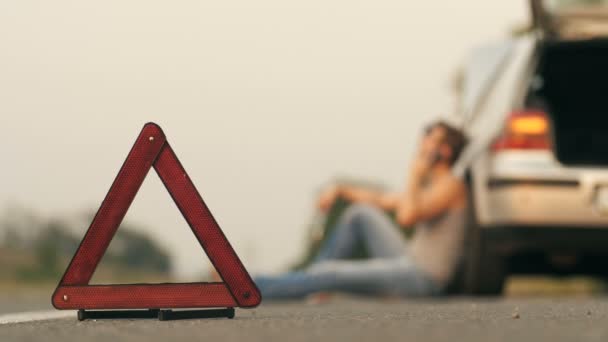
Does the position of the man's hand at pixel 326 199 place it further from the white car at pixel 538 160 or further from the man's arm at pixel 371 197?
the white car at pixel 538 160

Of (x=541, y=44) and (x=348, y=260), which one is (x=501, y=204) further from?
(x=348, y=260)

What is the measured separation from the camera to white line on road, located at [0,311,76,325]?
6786mm

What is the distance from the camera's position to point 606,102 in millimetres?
9961

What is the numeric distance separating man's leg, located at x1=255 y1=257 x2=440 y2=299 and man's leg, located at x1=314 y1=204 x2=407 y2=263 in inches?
25.1

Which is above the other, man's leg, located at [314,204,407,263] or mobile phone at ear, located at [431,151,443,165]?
mobile phone at ear, located at [431,151,443,165]

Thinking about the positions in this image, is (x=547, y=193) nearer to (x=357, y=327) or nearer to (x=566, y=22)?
(x=566, y=22)

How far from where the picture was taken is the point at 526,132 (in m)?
8.63

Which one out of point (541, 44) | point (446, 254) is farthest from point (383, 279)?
point (541, 44)

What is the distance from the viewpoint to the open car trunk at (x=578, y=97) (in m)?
9.13

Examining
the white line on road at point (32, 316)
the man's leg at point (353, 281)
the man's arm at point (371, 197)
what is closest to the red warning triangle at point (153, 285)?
the white line on road at point (32, 316)

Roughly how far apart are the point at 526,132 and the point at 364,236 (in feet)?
5.91

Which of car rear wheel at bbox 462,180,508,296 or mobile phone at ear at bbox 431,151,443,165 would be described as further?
mobile phone at ear at bbox 431,151,443,165

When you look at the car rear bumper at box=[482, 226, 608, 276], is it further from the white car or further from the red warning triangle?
the red warning triangle

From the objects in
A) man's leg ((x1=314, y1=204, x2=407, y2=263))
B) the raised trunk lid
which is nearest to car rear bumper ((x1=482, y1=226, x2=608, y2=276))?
man's leg ((x1=314, y1=204, x2=407, y2=263))
